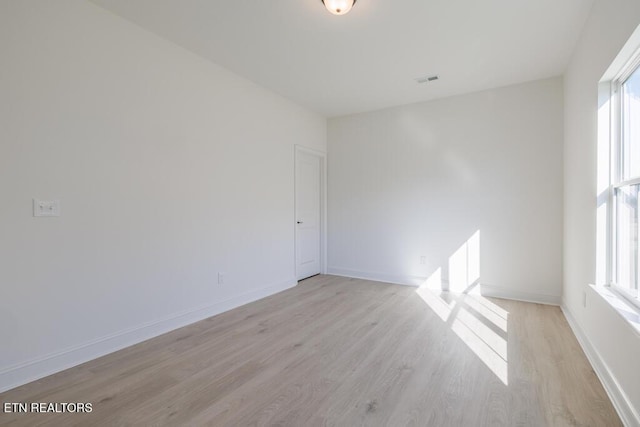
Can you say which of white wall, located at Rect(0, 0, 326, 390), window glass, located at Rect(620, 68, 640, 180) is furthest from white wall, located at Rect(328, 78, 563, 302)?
white wall, located at Rect(0, 0, 326, 390)

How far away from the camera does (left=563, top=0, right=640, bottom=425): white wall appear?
1.69 m

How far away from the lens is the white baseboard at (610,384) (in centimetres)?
163

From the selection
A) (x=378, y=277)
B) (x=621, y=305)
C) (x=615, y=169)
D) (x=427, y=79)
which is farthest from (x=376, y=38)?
(x=378, y=277)

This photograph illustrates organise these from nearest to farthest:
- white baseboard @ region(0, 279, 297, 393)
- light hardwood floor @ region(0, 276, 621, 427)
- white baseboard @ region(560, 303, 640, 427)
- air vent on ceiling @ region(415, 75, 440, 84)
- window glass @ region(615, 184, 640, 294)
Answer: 1. white baseboard @ region(560, 303, 640, 427)
2. light hardwood floor @ region(0, 276, 621, 427)
3. window glass @ region(615, 184, 640, 294)
4. white baseboard @ region(0, 279, 297, 393)
5. air vent on ceiling @ region(415, 75, 440, 84)

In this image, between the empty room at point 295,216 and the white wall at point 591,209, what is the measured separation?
0.03m

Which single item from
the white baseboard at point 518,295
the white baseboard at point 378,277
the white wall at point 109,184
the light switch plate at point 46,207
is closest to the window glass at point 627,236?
the white baseboard at point 518,295

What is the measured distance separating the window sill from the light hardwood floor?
0.56 meters

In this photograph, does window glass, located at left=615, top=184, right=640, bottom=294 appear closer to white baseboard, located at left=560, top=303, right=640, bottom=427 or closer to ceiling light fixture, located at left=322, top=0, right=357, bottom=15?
white baseboard, located at left=560, top=303, right=640, bottom=427

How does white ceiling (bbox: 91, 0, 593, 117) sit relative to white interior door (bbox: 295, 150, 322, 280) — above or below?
above

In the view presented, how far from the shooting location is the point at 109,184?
8.21 ft

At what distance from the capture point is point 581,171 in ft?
9.11

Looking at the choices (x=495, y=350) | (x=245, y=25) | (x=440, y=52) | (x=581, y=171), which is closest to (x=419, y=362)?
(x=495, y=350)

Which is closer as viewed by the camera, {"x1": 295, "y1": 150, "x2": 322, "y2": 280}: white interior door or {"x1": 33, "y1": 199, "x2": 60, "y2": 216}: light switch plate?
{"x1": 33, "y1": 199, "x2": 60, "y2": 216}: light switch plate

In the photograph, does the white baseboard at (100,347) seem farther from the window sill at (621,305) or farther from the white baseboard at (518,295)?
the window sill at (621,305)
